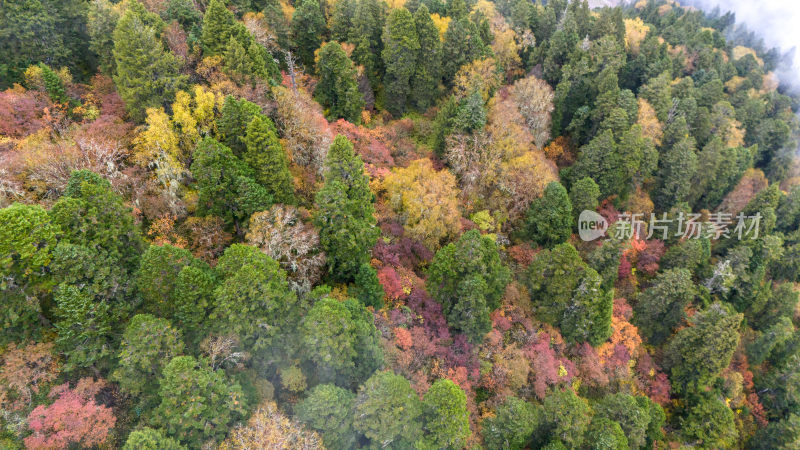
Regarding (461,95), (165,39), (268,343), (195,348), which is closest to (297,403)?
(268,343)

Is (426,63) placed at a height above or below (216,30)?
above

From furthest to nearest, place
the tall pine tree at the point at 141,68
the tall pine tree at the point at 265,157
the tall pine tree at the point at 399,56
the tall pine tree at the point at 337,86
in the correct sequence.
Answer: the tall pine tree at the point at 399,56 → the tall pine tree at the point at 337,86 → the tall pine tree at the point at 141,68 → the tall pine tree at the point at 265,157

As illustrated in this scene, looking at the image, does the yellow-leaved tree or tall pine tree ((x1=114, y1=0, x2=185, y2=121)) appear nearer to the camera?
tall pine tree ((x1=114, y1=0, x2=185, y2=121))

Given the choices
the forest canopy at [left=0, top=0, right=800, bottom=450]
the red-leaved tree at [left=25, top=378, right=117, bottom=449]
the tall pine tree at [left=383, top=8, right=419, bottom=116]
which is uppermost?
the tall pine tree at [left=383, top=8, right=419, bottom=116]

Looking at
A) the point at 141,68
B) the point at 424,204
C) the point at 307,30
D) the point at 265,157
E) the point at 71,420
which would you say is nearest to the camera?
the point at 71,420

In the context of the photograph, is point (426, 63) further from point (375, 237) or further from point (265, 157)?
point (265, 157)

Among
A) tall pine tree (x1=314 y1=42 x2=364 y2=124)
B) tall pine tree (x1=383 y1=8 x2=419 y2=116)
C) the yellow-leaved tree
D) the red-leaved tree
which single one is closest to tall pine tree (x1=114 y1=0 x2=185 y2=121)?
tall pine tree (x1=314 y1=42 x2=364 y2=124)

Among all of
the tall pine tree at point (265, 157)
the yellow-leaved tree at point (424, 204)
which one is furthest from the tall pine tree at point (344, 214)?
the yellow-leaved tree at point (424, 204)

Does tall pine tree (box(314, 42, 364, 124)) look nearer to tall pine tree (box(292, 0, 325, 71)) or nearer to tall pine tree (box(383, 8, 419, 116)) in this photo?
tall pine tree (box(383, 8, 419, 116))

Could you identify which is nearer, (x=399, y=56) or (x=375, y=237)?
(x=375, y=237)

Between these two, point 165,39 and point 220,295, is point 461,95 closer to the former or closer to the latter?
point 165,39

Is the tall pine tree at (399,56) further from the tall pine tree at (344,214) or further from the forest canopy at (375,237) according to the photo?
the tall pine tree at (344,214)

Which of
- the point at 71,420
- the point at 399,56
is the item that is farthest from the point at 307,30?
the point at 71,420

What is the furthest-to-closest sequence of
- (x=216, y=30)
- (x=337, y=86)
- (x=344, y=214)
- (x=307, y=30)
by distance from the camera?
(x=307, y=30)
(x=337, y=86)
(x=216, y=30)
(x=344, y=214)
